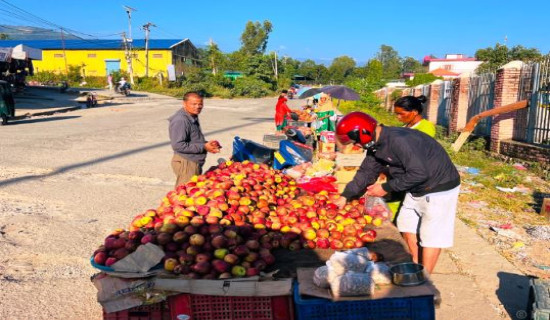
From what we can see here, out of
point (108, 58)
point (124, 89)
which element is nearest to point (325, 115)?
point (124, 89)

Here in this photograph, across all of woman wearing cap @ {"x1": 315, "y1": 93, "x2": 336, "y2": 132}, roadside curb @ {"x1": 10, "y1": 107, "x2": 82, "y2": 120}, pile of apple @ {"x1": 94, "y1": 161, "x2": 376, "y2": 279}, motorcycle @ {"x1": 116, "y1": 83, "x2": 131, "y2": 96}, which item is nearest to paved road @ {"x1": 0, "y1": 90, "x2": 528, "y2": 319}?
pile of apple @ {"x1": 94, "y1": 161, "x2": 376, "y2": 279}

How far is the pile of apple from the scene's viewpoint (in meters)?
3.17

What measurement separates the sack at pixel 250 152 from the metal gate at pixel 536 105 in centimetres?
732

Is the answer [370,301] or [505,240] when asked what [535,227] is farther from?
[370,301]

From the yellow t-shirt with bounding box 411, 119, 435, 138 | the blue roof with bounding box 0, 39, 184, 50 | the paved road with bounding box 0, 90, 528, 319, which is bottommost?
the paved road with bounding box 0, 90, 528, 319

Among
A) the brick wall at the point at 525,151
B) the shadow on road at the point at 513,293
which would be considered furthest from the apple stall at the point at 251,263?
the brick wall at the point at 525,151

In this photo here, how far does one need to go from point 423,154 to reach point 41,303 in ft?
12.3

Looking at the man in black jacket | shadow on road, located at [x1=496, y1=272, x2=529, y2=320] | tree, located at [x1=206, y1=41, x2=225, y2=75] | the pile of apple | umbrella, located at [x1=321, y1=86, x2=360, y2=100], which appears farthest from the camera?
tree, located at [x1=206, y1=41, x2=225, y2=75]

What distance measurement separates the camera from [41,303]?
402 centimetres

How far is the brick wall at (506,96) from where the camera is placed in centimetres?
1195

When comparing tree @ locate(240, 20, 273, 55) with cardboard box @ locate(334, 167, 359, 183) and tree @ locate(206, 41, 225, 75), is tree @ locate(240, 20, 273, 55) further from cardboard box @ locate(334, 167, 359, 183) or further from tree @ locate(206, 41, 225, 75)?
cardboard box @ locate(334, 167, 359, 183)

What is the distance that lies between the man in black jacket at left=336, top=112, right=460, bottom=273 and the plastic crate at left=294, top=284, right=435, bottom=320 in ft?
4.15

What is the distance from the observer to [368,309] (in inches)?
101

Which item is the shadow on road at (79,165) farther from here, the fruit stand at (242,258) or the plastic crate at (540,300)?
the plastic crate at (540,300)
